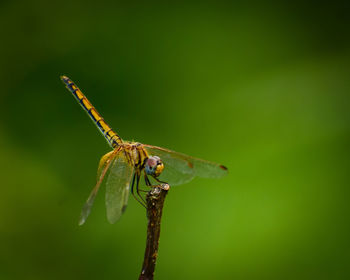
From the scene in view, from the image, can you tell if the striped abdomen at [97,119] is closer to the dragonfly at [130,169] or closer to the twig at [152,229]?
the dragonfly at [130,169]

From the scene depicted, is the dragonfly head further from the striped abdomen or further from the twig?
the twig

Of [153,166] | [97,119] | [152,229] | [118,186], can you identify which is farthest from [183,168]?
[152,229]

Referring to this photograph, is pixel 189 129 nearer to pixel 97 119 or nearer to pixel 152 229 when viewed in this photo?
pixel 97 119

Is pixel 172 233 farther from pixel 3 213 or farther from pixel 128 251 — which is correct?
pixel 3 213

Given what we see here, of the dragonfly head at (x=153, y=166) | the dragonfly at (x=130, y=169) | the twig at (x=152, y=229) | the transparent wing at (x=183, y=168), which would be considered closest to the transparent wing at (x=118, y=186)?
the dragonfly at (x=130, y=169)

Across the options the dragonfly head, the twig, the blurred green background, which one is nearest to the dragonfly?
the dragonfly head

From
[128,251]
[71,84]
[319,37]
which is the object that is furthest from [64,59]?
[319,37]
